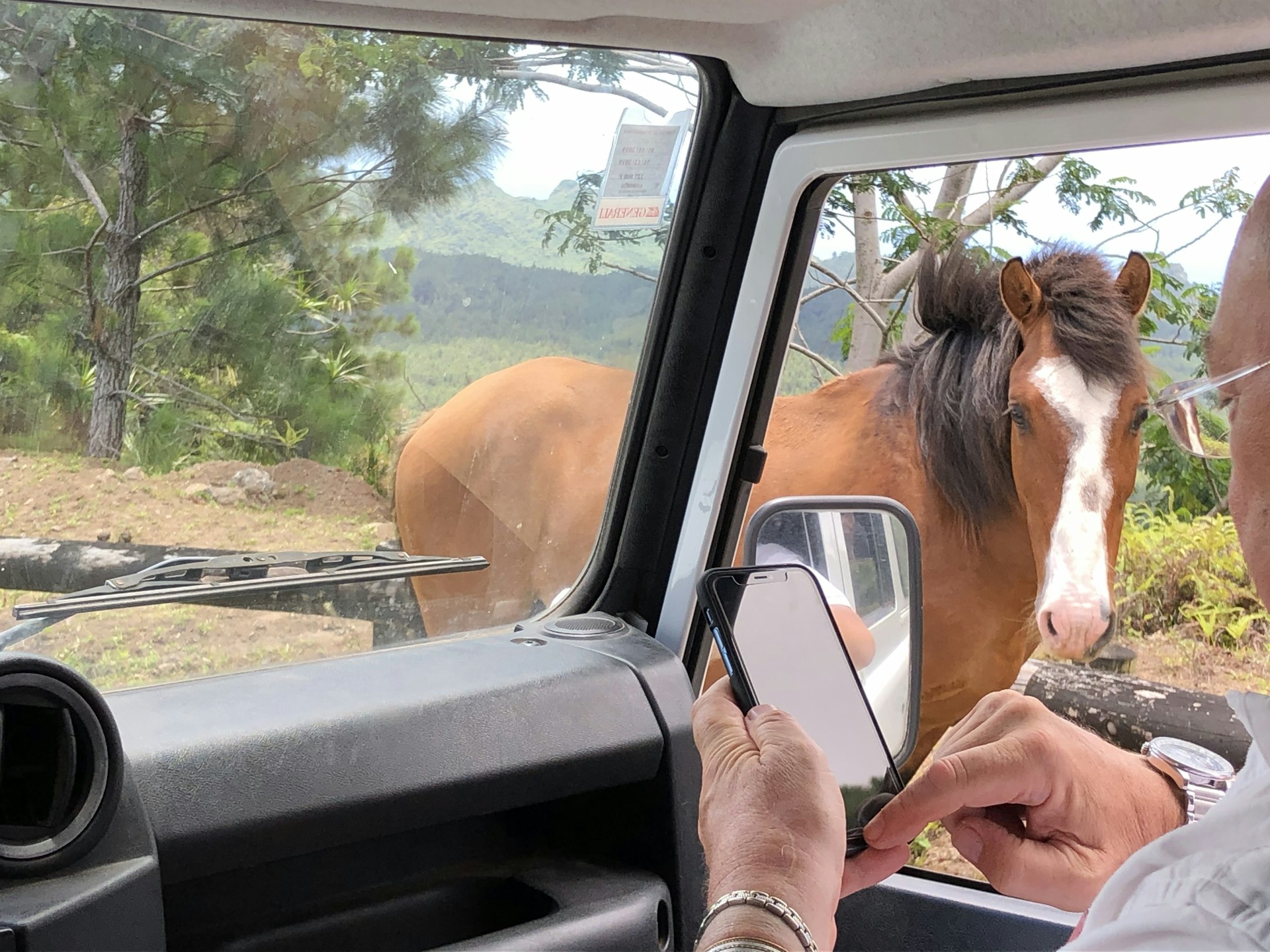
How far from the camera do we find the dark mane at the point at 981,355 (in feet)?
6.15

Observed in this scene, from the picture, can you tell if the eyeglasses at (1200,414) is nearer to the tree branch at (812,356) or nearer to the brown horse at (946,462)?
the brown horse at (946,462)

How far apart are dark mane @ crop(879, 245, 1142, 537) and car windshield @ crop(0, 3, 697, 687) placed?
22.4 inches

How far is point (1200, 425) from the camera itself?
1349 millimetres

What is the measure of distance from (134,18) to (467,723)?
1.21 m

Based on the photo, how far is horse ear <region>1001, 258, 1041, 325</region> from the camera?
1965mm

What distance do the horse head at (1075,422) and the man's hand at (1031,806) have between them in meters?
0.36

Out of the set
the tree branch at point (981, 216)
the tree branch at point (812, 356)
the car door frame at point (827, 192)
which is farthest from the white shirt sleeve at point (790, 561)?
the tree branch at point (981, 216)

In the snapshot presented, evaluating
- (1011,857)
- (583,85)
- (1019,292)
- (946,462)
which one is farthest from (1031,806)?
(583,85)

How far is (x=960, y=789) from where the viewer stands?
1429 millimetres

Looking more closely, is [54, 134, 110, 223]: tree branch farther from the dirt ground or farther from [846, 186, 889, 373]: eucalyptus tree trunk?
[846, 186, 889, 373]: eucalyptus tree trunk

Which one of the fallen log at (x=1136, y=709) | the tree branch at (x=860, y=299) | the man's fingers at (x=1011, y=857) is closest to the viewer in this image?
the man's fingers at (x=1011, y=857)

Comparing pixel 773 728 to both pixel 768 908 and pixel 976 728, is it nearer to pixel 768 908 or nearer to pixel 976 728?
pixel 768 908

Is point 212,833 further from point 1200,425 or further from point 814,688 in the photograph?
point 1200,425

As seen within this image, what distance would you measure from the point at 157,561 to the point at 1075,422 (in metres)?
1.58
